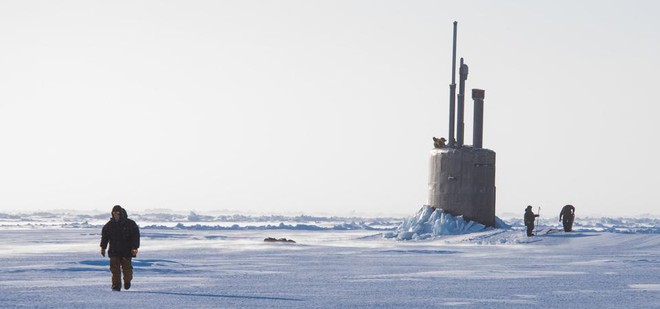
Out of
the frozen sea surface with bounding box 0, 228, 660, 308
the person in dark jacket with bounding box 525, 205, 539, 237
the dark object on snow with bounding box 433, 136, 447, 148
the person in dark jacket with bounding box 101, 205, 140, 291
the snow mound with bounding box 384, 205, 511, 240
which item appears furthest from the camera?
the dark object on snow with bounding box 433, 136, 447, 148

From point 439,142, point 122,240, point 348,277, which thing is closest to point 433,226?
point 439,142

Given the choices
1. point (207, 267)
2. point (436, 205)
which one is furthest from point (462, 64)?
point (207, 267)

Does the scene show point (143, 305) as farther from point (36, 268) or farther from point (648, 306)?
point (36, 268)

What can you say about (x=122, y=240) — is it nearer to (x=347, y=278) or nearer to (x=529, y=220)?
(x=347, y=278)

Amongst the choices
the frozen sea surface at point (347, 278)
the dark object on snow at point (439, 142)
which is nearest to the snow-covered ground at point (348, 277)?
the frozen sea surface at point (347, 278)

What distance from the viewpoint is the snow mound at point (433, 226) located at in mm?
38188

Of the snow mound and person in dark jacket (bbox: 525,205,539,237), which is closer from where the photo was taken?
person in dark jacket (bbox: 525,205,539,237)

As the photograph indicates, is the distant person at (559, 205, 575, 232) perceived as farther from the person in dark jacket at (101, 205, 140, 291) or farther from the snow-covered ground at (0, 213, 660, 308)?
the person in dark jacket at (101, 205, 140, 291)

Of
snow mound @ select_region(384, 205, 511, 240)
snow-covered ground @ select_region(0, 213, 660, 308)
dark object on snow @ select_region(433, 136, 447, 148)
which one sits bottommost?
snow-covered ground @ select_region(0, 213, 660, 308)

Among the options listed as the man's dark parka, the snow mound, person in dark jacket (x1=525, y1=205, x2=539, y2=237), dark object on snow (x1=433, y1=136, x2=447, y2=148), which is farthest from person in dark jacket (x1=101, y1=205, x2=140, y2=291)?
dark object on snow (x1=433, y1=136, x2=447, y2=148)

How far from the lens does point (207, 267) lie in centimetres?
2262

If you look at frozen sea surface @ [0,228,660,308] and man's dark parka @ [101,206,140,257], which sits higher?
man's dark parka @ [101,206,140,257]

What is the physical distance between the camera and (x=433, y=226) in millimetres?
38812

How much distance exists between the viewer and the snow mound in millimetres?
38188
